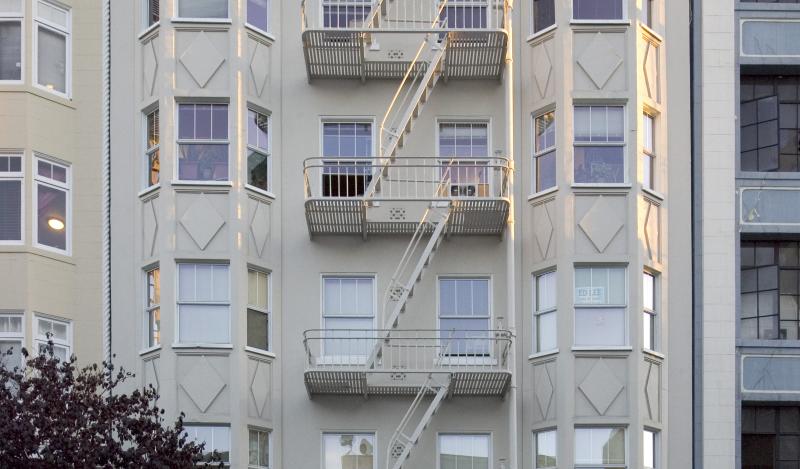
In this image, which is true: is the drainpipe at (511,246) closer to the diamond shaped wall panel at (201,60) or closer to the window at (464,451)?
the window at (464,451)

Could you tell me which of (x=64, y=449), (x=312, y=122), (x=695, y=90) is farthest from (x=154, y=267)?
(x=695, y=90)

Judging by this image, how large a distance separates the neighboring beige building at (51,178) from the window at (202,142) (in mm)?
1645

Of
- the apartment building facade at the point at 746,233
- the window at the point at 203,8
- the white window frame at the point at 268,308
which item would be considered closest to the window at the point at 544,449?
the apartment building facade at the point at 746,233

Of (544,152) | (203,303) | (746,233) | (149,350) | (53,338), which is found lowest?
(149,350)

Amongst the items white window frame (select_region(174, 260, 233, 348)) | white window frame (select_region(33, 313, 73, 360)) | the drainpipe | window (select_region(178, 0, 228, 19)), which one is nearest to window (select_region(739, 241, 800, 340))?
the drainpipe

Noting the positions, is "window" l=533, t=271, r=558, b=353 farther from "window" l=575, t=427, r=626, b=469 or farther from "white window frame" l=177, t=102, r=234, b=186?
"white window frame" l=177, t=102, r=234, b=186

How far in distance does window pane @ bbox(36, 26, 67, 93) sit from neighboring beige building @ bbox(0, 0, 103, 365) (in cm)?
2

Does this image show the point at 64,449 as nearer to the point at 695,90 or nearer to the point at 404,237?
the point at 404,237

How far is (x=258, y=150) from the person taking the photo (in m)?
39.8

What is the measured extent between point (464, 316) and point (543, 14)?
600 centimetres

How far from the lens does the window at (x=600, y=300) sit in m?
38.9

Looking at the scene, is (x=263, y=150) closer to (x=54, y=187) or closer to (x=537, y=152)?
(x=54, y=187)

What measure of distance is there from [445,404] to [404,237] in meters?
3.28

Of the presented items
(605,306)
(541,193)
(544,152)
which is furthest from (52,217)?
(605,306)
